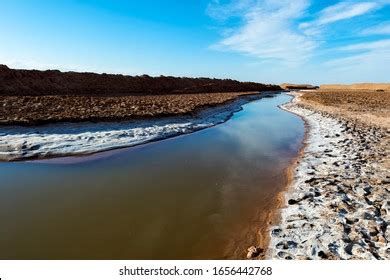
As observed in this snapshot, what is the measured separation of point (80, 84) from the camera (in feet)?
161

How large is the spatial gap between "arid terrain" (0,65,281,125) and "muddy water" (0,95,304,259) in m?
7.11

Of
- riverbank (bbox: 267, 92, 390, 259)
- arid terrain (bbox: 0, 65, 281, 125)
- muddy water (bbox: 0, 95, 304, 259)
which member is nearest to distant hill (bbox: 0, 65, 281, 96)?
arid terrain (bbox: 0, 65, 281, 125)

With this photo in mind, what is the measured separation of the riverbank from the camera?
5.71 meters

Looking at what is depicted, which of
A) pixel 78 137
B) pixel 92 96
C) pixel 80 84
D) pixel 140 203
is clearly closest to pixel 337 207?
pixel 140 203

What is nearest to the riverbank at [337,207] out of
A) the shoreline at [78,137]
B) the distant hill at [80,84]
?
the shoreline at [78,137]

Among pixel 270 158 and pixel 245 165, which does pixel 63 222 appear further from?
pixel 270 158

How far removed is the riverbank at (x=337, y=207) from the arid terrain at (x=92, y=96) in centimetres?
1208

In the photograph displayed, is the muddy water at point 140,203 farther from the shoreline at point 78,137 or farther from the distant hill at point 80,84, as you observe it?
the distant hill at point 80,84

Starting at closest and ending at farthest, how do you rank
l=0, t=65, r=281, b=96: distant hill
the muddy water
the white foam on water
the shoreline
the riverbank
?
the riverbank
the muddy water
the shoreline
the white foam on water
l=0, t=65, r=281, b=96: distant hill

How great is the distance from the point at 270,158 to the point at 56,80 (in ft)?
142

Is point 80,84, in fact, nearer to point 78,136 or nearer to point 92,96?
point 92,96

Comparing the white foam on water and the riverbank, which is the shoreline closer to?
the white foam on water

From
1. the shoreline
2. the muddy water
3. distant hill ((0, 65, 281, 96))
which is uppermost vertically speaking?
distant hill ((0, 65, 281, 96))

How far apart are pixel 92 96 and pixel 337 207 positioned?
108ft
